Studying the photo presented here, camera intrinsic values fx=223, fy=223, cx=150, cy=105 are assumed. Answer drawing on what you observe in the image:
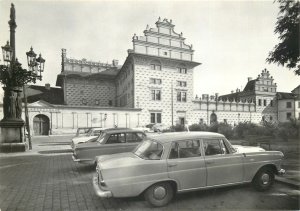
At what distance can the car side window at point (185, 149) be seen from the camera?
5.36 meters

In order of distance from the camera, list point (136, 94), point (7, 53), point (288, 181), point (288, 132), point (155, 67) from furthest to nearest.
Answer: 1. point (155, 67)
2. point (136, 94)
3. point (288, 132)
4. point (7, 53)
5. point (288, 181)

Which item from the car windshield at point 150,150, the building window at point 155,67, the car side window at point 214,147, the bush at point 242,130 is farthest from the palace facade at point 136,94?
the car windshield at point 150,150

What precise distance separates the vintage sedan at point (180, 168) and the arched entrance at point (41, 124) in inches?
1217

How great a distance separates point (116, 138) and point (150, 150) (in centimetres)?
352

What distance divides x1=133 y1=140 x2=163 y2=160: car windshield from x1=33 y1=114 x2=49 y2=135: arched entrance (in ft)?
102

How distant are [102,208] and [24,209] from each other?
1.77 m

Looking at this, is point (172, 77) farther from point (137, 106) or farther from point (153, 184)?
point (153, 184)

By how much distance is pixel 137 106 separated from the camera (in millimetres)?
37406

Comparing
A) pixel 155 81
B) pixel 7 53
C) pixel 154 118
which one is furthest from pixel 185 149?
pixel 155 81

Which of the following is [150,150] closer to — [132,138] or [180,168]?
[180,168]

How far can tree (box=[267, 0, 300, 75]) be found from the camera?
7.68 m

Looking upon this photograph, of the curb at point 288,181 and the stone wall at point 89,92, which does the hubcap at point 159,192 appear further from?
the stone wall at point 89,92

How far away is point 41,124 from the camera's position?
108 ft

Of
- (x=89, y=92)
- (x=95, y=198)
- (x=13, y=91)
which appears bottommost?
(x=95, y=198)
